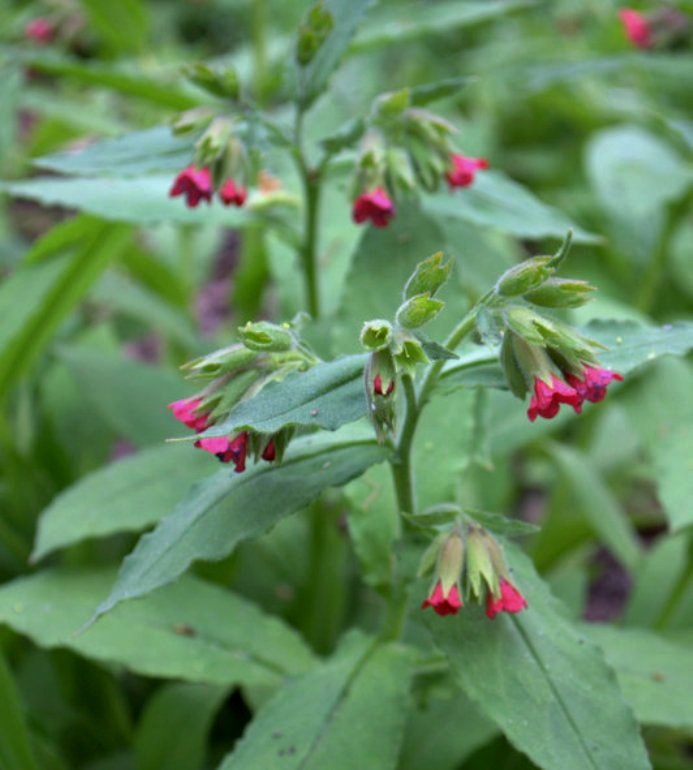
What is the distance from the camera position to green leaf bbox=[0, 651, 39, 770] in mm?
1391

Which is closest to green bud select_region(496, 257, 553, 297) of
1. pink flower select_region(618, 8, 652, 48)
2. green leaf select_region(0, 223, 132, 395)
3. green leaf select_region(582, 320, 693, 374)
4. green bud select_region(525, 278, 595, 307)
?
green bud select_region(525, 278, 595, 307)

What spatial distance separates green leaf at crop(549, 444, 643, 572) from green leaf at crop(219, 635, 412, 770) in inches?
32.0

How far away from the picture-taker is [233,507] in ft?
3.84

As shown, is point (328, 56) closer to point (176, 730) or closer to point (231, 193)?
point (231, 193)

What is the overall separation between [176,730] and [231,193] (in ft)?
2.84

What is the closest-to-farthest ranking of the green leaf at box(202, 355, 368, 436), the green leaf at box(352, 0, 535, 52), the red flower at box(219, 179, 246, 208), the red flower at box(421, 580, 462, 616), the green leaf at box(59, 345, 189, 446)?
the green leaf at box(202, 355, 368, 436)
the red flower at box(421, 580, 462, 616)
the red flower at box(219, 179, 246, 208)
the green leaf at box(59, 345, 189, 446)
the green leaf at box(352, 0, 535, 52)

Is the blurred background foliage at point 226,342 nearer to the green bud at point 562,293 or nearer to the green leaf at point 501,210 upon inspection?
the green leaf at point 501,210

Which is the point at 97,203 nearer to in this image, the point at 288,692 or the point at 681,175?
the point at 288,692

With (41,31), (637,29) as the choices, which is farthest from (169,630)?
(637,29)

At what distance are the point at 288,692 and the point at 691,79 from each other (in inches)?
86.5

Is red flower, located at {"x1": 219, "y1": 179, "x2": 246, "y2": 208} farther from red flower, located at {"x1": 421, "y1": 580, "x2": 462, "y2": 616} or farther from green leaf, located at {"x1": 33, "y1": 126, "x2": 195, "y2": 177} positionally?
red flower, located at {"x1": 421, "y1": 580, "x2": 462, "y2": 616}

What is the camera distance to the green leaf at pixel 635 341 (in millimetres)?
1151

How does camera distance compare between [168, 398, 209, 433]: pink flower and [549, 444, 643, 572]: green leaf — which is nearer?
[168, 398, 209, 433]: pink flower

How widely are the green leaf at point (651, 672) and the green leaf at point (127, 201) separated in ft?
3.15
